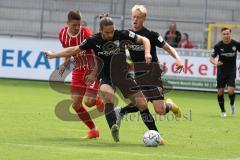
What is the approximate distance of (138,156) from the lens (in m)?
11.2

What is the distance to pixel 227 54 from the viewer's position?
20.3m

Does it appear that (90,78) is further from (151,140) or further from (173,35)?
(173,35)

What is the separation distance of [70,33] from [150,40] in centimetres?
139

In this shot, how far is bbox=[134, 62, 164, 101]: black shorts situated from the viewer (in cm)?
1378

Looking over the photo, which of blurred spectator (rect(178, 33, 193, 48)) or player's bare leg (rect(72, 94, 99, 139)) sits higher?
blurred spectator (rect(178, 33, 193, 48))

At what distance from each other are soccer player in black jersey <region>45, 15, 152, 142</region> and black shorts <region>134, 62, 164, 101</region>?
799 millimetres

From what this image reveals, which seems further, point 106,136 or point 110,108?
point 106,136

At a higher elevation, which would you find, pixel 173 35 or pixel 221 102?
pixel 173 35

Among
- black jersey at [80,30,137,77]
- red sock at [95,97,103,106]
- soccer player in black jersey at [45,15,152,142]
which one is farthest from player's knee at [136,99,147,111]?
red sock at [95,97,103,106]

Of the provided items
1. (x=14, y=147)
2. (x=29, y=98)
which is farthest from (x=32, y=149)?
(x=29, y=98)

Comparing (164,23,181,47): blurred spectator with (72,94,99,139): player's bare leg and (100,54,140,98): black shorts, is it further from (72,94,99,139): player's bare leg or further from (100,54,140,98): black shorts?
(100,54,140,98): black shorts

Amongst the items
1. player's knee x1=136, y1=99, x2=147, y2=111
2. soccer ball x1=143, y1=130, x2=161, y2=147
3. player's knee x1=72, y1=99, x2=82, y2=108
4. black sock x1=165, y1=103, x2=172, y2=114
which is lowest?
soccer ball x1=143, y1=130, x2=161, y2=147

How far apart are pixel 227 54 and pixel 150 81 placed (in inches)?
260

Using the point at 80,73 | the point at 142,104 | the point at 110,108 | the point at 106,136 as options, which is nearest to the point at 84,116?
the point at 106,136
